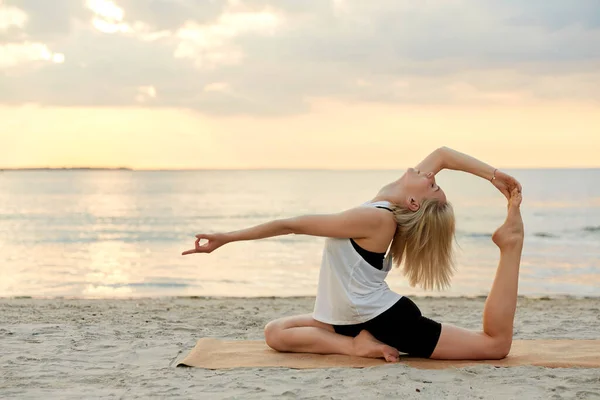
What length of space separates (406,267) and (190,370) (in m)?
1.75

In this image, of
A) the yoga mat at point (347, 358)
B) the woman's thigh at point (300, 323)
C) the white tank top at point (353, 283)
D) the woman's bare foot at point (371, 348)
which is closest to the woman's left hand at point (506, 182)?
the white tank top at point (353, 283)

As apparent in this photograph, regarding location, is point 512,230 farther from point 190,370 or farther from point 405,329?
point 190,370

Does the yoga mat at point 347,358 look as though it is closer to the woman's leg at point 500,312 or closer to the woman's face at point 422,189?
the woman's leg at point 500,312

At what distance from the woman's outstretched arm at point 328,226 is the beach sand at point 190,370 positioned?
95 cm

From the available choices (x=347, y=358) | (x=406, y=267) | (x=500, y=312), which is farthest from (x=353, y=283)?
(x=500, y=312)

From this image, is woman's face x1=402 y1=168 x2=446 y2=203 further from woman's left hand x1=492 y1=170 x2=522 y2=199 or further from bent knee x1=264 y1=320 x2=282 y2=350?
bent knee x1=264 y1=320 x2=282 y2=350

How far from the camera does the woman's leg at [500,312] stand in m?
4.99

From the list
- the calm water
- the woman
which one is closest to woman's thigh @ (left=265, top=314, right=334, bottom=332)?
the woman

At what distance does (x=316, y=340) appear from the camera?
5.31m

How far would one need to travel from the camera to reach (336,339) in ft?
17.3

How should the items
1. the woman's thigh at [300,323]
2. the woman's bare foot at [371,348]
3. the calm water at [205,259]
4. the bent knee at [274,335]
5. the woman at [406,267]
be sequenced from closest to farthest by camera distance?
the woman at [406,267], the woman's bare foot at [371,348], the woman's thigh at [300,323], the bent knee at [274,335], the calm water at [205,259]

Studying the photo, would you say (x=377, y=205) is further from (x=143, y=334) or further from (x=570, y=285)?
(x=570, y=285)

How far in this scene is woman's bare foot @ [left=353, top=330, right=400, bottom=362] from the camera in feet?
16.6

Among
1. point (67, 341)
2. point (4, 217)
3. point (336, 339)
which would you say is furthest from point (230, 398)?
point (4, 217)
